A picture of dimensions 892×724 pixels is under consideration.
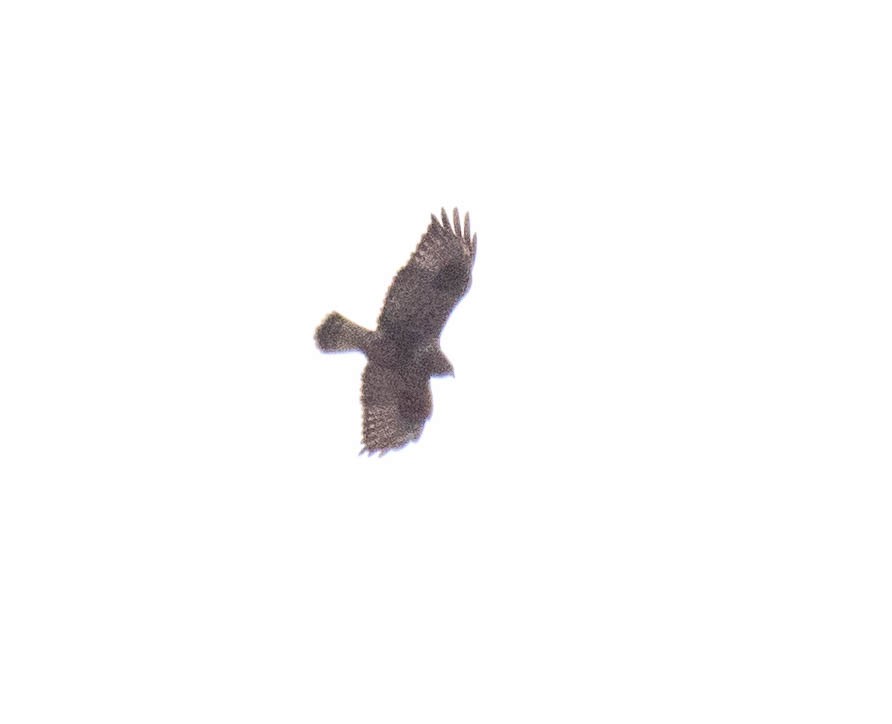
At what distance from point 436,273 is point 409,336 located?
662 millimetres

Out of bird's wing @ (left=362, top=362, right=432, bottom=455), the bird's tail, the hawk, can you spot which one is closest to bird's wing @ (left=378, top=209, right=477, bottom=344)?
the hawk

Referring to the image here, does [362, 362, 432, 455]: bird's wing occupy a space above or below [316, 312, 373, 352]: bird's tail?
below

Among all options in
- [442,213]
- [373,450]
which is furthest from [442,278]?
[373,450]

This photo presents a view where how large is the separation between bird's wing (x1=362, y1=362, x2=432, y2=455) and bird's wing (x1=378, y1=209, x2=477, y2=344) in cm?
69

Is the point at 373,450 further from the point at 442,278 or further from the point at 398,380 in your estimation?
the point at 442,278

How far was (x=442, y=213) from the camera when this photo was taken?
1198cm

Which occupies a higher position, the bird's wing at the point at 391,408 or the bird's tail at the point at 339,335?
the bird's tail at the point at 339,335

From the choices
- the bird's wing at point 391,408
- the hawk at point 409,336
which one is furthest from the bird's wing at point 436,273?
the bird's wing at point 391,408

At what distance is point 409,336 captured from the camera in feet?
40.5

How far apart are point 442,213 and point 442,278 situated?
50 cm

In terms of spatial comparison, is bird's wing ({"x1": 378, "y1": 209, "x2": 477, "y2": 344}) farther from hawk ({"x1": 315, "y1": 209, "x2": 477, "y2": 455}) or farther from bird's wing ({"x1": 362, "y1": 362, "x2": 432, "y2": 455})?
bird's wing ({"x1": 362, "y1": 362, "x2": 432, "y2": 455})

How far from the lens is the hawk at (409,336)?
39.1 ft

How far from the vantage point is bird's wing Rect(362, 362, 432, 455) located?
1263 centimetres

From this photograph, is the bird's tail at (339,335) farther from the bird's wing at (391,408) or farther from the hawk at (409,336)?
the bird's wing at (391,408)
